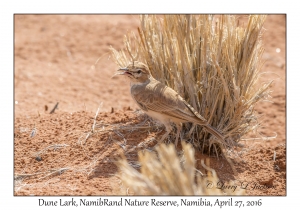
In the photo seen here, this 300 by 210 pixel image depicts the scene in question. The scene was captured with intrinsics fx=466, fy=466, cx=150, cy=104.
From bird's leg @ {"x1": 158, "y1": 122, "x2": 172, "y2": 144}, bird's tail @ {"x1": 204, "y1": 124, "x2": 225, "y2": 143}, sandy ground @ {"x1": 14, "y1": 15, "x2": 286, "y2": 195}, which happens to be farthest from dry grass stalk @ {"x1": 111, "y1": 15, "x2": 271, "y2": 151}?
sandy ground @ {"x1": 14, "y1": 15, "x2": 286, "y2": 195}

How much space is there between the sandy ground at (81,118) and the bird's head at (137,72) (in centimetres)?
72

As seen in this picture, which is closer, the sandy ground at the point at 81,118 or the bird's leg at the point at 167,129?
the sandy ground at the point at 81,118

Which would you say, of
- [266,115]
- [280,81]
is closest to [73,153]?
[266,115]

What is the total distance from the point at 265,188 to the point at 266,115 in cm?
277

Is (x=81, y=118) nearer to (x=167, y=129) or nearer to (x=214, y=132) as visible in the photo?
(x=167, y=129)

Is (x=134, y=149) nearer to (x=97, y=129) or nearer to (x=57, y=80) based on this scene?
(x=97, y=129)

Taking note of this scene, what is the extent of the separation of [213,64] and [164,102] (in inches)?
28.7

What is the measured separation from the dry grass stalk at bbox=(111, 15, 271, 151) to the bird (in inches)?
8.4

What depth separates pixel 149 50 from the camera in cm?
599

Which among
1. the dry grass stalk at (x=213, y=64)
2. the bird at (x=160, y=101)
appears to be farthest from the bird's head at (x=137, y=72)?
the dry grass stalk at (x=213, y=64)

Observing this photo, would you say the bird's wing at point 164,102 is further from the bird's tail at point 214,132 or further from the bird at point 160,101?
the bird's tail at point 214,132

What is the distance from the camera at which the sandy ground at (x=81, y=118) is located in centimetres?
538

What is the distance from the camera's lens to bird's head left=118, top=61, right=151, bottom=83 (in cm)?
575

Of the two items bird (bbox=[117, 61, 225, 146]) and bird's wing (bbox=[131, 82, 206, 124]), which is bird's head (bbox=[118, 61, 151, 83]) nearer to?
bird (bbox=[117, 61, 225, 146])
